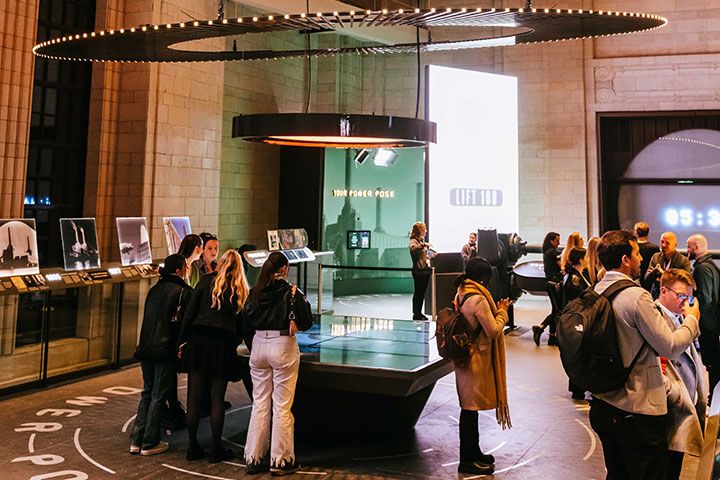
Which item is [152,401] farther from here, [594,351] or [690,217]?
[690,217]

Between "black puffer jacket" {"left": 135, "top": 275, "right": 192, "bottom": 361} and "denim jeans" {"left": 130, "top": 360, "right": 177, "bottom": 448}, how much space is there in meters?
0.11

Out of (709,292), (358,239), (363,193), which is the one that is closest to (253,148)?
(363,193)

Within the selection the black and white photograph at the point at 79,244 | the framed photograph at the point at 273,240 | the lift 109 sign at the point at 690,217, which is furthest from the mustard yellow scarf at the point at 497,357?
the lift 109 sign at the point at 690,217

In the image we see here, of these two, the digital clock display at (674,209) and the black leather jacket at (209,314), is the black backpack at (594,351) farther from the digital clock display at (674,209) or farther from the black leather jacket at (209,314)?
the digital clock display at (674,209)

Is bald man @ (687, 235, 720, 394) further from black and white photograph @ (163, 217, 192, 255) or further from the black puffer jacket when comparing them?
black and white photograph @ (163, 217, 192, 255)

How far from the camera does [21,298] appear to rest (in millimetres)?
6672

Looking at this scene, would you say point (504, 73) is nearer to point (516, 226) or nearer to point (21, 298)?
point (516, 226)

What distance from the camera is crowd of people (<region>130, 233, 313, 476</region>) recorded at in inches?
172

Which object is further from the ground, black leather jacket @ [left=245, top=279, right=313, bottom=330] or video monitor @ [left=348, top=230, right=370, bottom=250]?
video monitor @ [left=348, top=230, right=370, bottom=250]

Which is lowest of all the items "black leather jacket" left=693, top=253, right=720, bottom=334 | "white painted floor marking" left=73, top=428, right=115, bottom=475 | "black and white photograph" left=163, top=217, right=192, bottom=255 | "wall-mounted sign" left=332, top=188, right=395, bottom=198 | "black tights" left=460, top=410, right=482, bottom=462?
"white painted floor marking" left=73, top=428, right=115, bottom=475

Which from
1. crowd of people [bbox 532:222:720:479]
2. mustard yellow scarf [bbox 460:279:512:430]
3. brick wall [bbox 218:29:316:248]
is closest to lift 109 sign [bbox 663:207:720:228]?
brick wall [bbox 218:29:316:248]

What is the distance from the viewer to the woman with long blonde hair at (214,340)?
15.1 ft

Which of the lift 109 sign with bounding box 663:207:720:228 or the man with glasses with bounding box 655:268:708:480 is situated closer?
the man with glasses with bounding box 655:268:708:480

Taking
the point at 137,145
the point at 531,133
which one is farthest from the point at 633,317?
the point at 531,133
